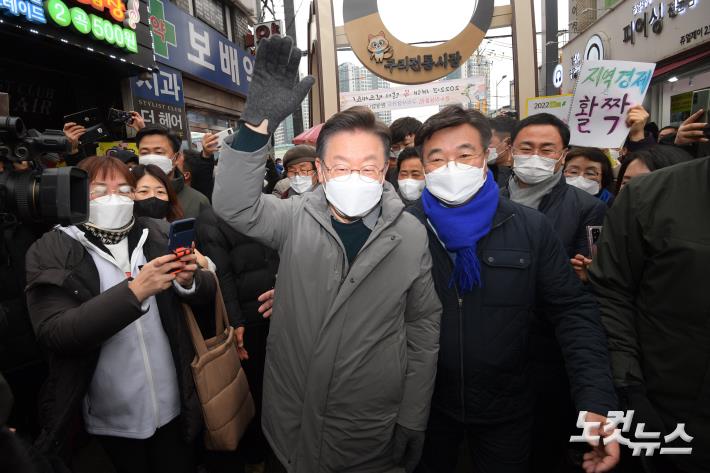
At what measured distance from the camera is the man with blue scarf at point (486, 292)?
1.70 metres

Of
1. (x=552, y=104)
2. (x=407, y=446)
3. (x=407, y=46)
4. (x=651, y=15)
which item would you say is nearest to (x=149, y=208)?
(x=407, y=446)

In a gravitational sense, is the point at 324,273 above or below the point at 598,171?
below

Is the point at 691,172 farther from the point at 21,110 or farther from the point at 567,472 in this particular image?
the point at 21,110

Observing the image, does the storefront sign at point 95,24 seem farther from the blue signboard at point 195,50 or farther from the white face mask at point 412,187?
the white face mask at point 412,187

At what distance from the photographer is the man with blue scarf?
115cm

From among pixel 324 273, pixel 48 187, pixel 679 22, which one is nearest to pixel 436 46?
pixel 324 273

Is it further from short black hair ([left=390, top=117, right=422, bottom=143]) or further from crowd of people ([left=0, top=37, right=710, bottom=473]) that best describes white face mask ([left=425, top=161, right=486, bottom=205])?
short black hair ([left=390, top=117, right=422, bottom=143])

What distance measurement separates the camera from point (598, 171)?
307cm

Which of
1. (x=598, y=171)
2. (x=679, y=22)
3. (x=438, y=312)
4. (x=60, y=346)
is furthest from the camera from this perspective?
(x=679, y=22)

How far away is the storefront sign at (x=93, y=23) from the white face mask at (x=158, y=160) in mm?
2425

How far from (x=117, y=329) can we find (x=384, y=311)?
1023mm

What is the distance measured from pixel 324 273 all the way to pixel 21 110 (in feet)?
20.7

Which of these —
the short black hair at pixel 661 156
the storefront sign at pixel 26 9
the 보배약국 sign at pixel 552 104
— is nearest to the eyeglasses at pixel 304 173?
the short black hair at pixel 661 156

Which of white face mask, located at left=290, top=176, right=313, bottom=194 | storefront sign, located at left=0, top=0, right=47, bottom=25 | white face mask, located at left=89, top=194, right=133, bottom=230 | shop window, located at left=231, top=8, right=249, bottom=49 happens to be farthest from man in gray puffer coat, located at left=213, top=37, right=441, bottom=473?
shop window, located at left=231, top=8, right=249, bottom=49
